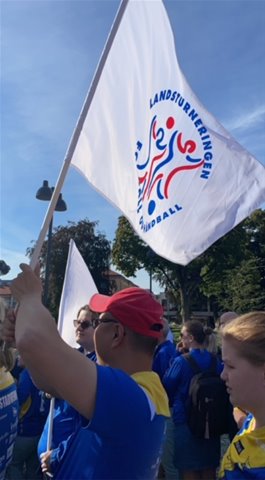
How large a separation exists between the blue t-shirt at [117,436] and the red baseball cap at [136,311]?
279 mm

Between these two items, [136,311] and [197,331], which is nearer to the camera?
[136,311]

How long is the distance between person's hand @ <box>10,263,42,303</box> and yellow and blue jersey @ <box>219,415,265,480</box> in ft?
3.59

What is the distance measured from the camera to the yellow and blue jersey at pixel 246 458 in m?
1.91

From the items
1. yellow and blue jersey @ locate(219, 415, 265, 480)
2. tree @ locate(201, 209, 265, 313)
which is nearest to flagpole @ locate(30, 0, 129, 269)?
yellow and blue jersey @ locate(219, 415, 265, 480)

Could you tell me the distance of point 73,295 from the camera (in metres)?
5.15

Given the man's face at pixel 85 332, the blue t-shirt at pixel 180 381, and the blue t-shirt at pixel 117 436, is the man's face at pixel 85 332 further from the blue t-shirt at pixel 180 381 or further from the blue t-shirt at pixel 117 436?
the blue t-shirt at pixel 117 436

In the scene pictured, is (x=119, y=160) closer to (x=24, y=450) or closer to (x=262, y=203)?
(x=262, y=203)

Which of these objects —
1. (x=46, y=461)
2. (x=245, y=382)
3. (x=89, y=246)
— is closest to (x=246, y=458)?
(x=245, y=382)

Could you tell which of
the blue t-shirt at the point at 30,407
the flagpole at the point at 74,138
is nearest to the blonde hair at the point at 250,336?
the flagpole at the point at 74,138

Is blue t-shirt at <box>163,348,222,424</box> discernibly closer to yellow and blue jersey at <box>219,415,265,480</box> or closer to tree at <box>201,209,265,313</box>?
yellow and blue jersey at <box>219,415,265,480</box>

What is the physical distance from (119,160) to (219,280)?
40334mm

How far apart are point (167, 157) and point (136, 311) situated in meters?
1.47

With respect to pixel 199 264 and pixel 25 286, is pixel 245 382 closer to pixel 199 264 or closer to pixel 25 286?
pixel 25 286

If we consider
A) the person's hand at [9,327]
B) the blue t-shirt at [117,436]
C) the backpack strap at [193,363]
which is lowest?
the blue t-shirt at [117,436]
